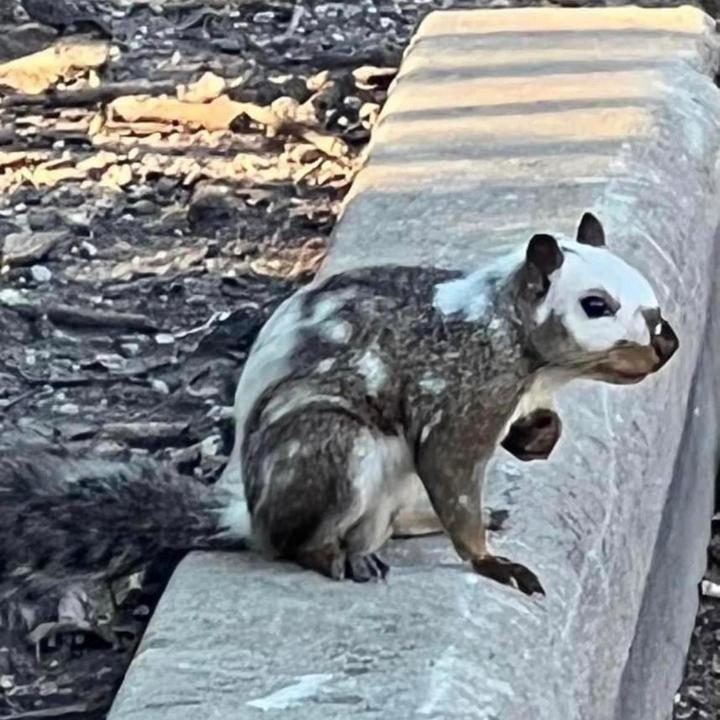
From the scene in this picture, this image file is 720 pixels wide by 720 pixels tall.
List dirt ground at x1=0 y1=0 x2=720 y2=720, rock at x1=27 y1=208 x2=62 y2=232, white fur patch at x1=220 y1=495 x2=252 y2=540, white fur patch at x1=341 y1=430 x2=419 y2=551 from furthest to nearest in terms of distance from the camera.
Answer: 1. rock at x1=27 y1=208 x2=62 y2=232
2. dirt ground at x1=0 y1=0 x2=720 y2=720
3. white fur patch at x1=220 y1=495 x2=252 y2=540
4. white fur patch at x1=341 y1=430 x2=419 y2=551

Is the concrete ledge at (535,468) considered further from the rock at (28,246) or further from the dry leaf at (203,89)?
the rock at (28,246)

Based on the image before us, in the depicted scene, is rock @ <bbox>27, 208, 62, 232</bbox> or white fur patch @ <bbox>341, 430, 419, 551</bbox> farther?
rock @ <bbox>27, 208, 62, 232</bbox>

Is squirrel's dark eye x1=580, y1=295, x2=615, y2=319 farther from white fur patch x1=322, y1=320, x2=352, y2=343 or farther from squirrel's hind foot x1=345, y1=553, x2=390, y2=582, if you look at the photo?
squirrel's hind foot x1=345, y1=553, x2=390, y2=582

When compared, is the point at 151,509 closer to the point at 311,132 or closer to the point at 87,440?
the point at 87,440

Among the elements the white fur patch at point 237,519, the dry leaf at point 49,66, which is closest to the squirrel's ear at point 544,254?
the white fur patch at point 237,519

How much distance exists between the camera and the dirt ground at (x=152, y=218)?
390cm

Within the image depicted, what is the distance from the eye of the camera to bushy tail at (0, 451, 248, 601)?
3.20 m

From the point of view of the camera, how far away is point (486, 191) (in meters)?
4.16

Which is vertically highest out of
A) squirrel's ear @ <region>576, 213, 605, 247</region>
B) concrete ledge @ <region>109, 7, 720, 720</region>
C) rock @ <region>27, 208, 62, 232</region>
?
squirrel's ear @ <region>576, 213, 605, 247</region>

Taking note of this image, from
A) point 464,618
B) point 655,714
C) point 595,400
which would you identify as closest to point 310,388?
point 464,618

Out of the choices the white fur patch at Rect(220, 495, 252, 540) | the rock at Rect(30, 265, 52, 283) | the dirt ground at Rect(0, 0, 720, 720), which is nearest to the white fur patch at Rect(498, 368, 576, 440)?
the white fur patch at Rect(220, 495, 252, 540)

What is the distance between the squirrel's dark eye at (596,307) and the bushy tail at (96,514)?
58 centimetres

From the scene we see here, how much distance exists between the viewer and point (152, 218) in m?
4.89

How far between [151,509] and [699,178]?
1.53 m
